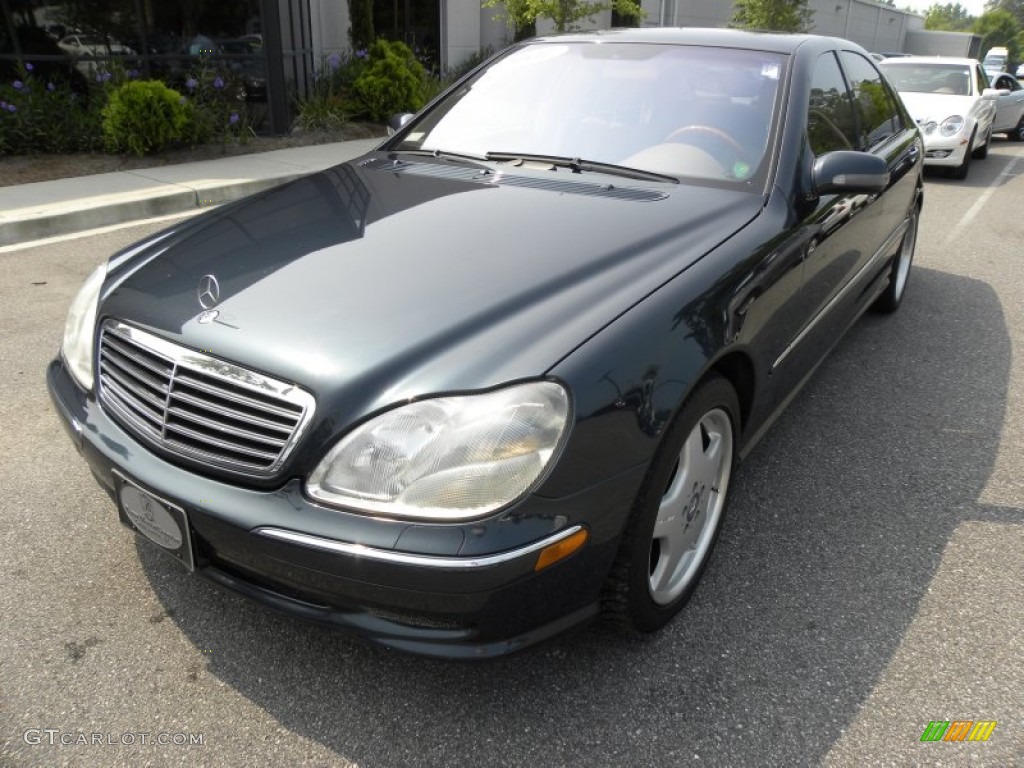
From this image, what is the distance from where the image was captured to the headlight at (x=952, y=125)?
9.94m

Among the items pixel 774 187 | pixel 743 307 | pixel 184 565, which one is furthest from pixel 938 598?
pixel 184 565

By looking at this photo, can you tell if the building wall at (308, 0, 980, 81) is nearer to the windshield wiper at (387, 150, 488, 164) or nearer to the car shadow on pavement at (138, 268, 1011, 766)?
the windshield wiper at (387, 150, 488, 164)

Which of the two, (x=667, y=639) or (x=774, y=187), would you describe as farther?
(x=774, y=187)

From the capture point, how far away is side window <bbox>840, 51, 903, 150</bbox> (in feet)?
12.6

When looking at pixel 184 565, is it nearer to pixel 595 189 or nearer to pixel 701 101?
pixel 595 189

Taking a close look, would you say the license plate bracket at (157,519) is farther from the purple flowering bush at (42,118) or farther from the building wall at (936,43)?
the building wall at (936,43)

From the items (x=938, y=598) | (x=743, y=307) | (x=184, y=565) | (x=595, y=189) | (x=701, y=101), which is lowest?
(x=938, y=598)

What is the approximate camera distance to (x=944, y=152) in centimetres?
1005

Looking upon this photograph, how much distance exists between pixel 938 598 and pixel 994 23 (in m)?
89.6

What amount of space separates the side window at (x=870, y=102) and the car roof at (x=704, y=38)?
1.11 feet

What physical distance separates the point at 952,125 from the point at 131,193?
9359 mm

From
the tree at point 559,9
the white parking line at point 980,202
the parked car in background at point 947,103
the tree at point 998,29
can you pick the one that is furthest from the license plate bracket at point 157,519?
the tree at point 998,29

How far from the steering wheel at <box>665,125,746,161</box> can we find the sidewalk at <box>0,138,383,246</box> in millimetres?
5594

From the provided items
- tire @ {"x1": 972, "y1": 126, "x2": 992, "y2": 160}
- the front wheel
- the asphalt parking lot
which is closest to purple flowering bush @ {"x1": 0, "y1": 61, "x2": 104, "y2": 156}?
the asphalt parking lot
